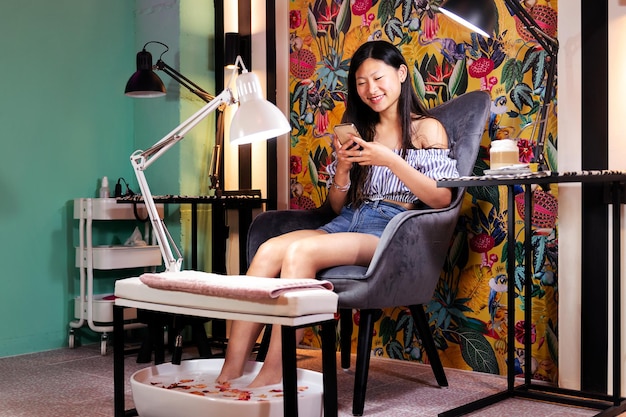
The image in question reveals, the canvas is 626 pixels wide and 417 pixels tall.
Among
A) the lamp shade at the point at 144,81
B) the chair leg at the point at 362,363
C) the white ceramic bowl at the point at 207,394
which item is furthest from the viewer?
the lamp shade at the point at 144,81

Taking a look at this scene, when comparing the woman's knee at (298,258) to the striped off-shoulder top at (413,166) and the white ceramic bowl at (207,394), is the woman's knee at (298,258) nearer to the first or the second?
the white ceramic bowl at (207,394)

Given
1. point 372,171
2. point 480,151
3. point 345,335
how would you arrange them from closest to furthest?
point 372,171, point 480,151, point 345,335

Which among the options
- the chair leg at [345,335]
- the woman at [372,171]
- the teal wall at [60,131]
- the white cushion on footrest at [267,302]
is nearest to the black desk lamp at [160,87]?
the teal wall at [60,131]

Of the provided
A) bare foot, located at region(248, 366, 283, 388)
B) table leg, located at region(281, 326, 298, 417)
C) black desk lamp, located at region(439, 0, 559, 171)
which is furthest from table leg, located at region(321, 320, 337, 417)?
black desk lamp, located at region(439, 0, 559, 171)

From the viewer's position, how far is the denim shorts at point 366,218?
9.04 ft

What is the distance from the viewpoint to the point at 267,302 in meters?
1.77

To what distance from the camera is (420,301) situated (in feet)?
8.58

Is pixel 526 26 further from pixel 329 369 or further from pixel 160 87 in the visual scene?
pixel 160 87

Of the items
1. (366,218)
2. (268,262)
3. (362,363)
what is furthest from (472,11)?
(362,363)

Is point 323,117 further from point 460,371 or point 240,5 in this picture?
point 460,371

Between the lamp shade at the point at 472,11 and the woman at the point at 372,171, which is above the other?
the lamp shade at the point at 472,11

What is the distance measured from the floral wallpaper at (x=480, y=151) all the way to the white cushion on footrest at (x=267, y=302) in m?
1.19

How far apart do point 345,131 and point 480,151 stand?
2.31 feet

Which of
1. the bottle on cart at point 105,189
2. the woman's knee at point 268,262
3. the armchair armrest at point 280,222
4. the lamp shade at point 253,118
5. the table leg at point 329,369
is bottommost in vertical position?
the table leg at point 329,369
